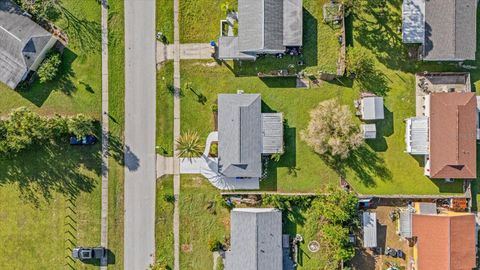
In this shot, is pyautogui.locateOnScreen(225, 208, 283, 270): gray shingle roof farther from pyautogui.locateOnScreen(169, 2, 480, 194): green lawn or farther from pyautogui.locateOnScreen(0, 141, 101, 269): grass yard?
pyautogui.locateOnScreen(0, 141, 101, 269): grass yard

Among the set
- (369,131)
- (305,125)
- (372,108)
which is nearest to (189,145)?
(305,125)

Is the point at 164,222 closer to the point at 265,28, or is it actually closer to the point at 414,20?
the point at 265,28

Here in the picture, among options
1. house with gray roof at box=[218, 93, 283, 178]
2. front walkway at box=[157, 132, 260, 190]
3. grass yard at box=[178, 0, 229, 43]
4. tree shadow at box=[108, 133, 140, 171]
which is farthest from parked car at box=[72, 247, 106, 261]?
grass yard at box=[178, 0, 229, 43]

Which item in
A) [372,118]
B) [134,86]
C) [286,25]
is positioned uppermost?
[286,25]

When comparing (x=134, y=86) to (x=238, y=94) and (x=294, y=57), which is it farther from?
(x=294, y=57)

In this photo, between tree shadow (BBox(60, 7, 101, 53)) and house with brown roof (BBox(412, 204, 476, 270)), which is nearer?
house with brown roof (BBox(412, 204, 476, 270))

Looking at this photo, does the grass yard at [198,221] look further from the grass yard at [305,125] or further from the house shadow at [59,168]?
the house shadow at [59,168]

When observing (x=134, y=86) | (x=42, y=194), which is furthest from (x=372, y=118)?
(x=42, y=194)
